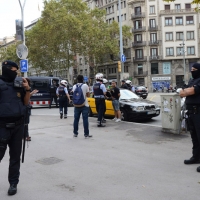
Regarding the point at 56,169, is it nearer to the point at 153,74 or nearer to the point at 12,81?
the point at 12,81

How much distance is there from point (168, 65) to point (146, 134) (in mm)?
53338

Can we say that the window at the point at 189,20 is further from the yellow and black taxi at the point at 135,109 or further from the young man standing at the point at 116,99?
the young man standing at the point at 116,99

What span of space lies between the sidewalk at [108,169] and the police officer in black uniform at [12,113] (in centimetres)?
50

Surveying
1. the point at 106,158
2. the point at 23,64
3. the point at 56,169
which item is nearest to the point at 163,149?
the point at 106,158

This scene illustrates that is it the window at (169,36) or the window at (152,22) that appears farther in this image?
the window at (152,22)

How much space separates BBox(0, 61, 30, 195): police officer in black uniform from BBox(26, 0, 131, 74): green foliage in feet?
131

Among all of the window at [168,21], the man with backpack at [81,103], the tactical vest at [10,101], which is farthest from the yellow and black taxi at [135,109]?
the window at [168,21]

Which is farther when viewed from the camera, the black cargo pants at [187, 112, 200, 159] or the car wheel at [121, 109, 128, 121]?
the car wheel at [121, 109, 128, 121]

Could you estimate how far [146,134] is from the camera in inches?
360

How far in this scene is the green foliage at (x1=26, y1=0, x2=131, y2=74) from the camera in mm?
43703

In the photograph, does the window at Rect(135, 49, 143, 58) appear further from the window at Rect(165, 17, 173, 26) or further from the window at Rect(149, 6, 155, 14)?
the window at Rect(149, 6, 155, 14)

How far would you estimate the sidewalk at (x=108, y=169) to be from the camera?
439 centimetres

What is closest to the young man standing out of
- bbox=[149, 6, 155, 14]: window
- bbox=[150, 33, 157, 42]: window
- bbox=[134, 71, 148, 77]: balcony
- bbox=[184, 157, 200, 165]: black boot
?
bbox=[184, 157, 200, 165]: black boot

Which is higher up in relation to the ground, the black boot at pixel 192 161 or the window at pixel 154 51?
the window at pixel 154 51
